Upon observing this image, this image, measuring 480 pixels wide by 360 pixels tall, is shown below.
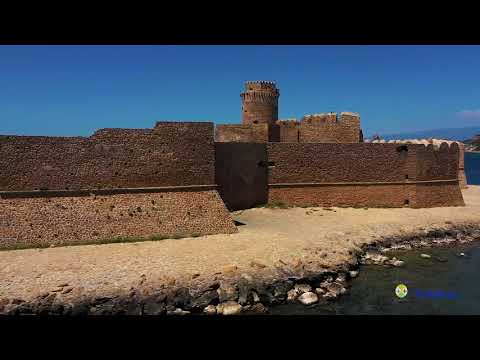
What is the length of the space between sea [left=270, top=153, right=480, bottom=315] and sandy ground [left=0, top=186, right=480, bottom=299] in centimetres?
127

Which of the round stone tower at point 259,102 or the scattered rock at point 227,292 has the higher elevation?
the round stone tower at point 259,102

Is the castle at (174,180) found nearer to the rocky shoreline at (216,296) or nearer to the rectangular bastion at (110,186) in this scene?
the rectangular bastion at (110,186)

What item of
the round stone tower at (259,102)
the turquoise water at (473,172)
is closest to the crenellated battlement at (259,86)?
the round stone tower at (259,102)

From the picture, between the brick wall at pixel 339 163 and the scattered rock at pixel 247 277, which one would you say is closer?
the scattered rock at pixel 247 277

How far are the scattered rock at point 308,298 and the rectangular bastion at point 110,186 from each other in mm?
4381

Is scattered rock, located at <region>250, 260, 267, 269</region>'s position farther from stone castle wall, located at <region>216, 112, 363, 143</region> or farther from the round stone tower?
the round stone tower

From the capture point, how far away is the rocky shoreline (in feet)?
30.0

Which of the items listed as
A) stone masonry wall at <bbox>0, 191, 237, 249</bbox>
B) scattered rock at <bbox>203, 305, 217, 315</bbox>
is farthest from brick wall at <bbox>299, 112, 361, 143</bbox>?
scattered rock at <bbox>203, 305, 217, 315</bbox>

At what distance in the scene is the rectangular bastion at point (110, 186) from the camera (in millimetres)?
12469

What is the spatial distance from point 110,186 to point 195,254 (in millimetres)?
4019

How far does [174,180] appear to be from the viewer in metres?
14.5
